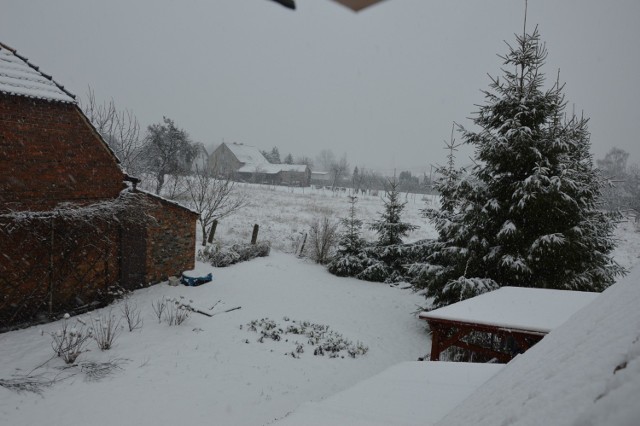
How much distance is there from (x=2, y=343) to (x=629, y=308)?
429 inches

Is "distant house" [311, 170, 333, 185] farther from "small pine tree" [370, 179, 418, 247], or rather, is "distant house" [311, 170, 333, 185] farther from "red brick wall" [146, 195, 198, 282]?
"red brick wall" [146, 195, 198, 282]

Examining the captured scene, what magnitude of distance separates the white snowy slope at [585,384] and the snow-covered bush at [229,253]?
15.6 m

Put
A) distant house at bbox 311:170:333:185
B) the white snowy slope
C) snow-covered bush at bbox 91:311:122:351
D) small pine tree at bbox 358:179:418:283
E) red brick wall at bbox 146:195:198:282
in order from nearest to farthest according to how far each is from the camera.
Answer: the white snowy slope
snow-covered bush at bbox 91:311:122:351
red brick wall at bbox 146:195:198:282
small pine tree at bbox 358:179:418:283
distant house at bbox 311:170:333:185

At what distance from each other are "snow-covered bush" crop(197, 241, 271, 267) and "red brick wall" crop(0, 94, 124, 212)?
241 inches

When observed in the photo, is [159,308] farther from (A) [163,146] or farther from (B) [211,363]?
(A) [163,146]

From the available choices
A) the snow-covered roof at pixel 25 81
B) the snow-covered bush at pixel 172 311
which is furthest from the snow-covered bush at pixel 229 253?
the snow-covered roof at pixel 25 81

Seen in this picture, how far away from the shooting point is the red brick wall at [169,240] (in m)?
12.4

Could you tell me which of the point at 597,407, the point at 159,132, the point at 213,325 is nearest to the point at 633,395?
the point at 597,407

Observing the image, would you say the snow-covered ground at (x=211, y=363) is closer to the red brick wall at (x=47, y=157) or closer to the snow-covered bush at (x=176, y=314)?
the snow-covered bush at (x=176, y=314)

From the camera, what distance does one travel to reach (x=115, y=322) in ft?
31.0

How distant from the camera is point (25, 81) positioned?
357 inches

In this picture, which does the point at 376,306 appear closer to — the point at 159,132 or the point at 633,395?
the point at 633,395

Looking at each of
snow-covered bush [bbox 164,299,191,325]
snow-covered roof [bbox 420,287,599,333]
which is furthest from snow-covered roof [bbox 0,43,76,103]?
snow-covered roof [bbox 420,287,599,333]

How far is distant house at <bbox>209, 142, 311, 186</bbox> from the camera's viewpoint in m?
63.1
